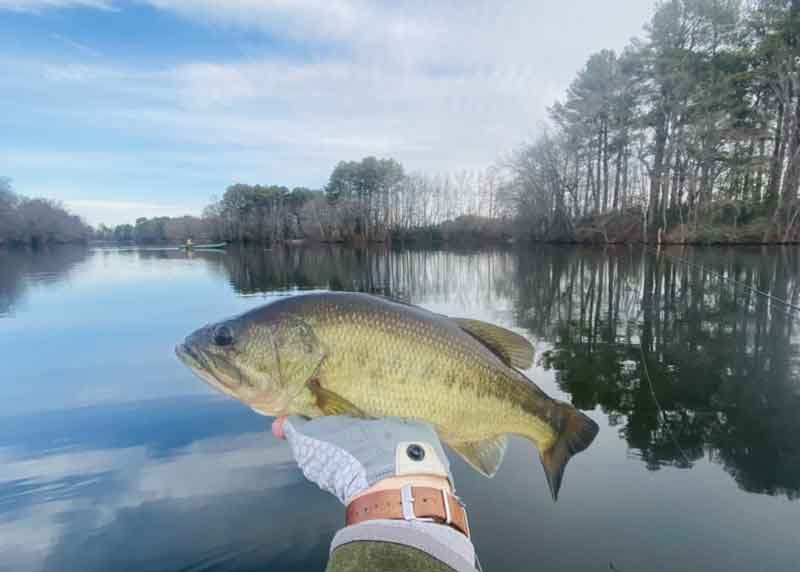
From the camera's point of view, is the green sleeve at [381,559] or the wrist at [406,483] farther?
the wrist at [406,483]

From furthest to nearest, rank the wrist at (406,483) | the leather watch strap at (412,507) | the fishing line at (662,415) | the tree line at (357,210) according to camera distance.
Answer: the tree line at (357,210) → the fishing line at (662,415) → the wrist at (406,483) → the leather watch strap at (412,507)

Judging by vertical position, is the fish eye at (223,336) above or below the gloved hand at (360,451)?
above

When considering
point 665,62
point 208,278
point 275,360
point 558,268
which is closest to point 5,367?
point 275,360

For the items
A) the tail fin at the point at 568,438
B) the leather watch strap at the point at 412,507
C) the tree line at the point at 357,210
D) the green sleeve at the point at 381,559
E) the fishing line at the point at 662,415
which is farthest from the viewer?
the tree line at the point at 357,210

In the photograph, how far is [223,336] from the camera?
197 cm

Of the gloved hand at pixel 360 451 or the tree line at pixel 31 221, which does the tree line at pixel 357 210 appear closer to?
the tree line at pixel 31 221

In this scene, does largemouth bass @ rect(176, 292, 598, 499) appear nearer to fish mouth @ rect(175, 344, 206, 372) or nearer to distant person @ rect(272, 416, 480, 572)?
fish mouth @ rect(175, 344, 206, 372)

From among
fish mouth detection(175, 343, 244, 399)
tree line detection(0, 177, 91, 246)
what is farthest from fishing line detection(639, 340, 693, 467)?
tree line detection(0, 177, 91, 246)

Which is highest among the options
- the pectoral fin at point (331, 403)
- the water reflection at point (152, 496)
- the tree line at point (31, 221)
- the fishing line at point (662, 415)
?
the tree line at point (31, 221)

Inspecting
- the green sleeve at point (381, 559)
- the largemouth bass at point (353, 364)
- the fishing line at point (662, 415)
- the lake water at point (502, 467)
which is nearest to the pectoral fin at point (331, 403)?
the largemouth bass at point (353, 364)

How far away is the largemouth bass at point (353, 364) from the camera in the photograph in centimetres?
195

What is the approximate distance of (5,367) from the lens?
8.23m

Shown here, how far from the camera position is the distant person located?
4.01ft

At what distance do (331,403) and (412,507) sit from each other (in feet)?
2.22
